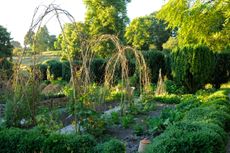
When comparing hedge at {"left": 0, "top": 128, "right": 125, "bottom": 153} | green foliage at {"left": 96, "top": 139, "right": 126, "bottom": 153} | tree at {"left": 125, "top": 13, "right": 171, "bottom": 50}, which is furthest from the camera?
tree at {"left": 125, "top": 13, "right": 171, "bottom": 50}

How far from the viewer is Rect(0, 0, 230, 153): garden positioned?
459cm

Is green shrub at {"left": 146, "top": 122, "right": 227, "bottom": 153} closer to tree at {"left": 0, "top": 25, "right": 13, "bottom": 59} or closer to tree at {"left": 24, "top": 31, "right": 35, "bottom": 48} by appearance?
tree at {"left": 24, "top": 31, "right": 35, "bottom": 48}

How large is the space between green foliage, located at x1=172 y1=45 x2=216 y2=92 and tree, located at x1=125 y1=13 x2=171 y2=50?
1663 cm

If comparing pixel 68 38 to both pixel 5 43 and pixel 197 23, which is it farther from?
pixel 5 43

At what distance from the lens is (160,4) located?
50.9 ft

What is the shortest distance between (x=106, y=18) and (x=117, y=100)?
50.3ft

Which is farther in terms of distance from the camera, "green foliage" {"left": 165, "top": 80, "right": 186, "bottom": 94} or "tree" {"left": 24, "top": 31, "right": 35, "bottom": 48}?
"green foliage" {"left": 165, "top": 80, "right": 186, "bottom": 94}

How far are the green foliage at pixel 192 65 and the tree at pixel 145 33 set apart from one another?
16626mm

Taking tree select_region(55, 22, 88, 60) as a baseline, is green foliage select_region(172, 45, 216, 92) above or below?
below

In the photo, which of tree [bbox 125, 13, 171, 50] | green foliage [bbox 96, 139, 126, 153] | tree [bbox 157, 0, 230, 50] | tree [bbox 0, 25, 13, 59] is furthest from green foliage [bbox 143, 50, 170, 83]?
tree [bbox 125, 13, 171, 50]

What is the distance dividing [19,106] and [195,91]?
326 inches

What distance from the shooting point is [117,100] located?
432 inches

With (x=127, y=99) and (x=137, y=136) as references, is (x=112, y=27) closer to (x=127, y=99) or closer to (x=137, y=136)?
(x=127, y=99)

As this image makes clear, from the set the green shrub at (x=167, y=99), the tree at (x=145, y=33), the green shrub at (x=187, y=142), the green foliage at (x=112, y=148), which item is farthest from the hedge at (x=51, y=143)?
the tree at (x=145, y=33)
